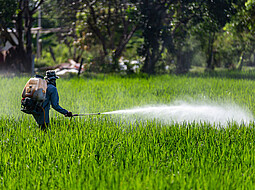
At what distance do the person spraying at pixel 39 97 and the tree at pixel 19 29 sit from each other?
1094 centimetres

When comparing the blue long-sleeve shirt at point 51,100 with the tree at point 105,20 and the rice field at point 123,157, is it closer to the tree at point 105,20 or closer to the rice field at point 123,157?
the rice field at point 123,157

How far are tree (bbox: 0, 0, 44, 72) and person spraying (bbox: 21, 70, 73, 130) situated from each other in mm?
10935

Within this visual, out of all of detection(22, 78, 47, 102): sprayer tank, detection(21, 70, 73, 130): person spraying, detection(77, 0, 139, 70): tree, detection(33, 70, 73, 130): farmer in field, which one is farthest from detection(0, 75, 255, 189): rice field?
detection(77, 0, 139, 70): tree

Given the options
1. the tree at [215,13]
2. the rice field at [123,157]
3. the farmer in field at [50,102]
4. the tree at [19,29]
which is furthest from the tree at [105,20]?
the farmer in field at [50,102]

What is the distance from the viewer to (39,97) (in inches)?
171

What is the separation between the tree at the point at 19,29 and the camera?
48.3ft

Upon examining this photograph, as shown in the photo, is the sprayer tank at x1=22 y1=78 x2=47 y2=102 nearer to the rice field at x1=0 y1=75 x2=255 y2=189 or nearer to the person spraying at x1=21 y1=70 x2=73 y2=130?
the person spraying at x1=21 y1=70 x2=73 y2=130

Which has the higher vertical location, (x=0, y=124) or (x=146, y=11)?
(x=146, y=11)

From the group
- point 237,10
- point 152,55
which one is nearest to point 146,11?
point 152,55

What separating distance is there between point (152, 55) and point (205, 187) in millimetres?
13481

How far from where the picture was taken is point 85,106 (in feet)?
24.2

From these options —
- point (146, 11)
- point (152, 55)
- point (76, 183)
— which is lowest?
point (76, 183)

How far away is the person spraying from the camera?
432cm

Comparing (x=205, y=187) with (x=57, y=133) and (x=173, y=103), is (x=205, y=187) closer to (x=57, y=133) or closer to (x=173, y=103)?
(x=57, y=133)
